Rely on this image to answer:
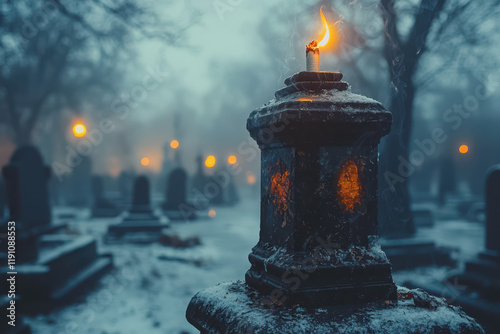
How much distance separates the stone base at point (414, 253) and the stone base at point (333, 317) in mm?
7205

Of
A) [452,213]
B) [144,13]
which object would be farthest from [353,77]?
[452,213]

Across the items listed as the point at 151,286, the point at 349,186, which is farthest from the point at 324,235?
the point at 151,286

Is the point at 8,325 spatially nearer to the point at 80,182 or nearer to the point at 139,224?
the point at 139,224

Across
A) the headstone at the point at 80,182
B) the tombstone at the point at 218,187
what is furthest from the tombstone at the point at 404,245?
the headstone at the point at 80,182

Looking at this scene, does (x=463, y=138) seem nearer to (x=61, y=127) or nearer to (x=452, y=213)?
(x=452, y=213)

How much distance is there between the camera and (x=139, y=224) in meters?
12.5

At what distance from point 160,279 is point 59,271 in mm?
1850

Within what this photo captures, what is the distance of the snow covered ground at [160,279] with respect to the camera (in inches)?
204

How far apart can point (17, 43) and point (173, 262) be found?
12.7m

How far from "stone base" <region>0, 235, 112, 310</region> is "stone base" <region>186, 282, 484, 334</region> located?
5.43 meters

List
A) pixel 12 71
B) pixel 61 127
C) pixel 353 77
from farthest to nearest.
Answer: pixel 61 127 → pixel 12 71 → pixel 353 77

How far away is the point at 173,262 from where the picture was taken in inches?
354

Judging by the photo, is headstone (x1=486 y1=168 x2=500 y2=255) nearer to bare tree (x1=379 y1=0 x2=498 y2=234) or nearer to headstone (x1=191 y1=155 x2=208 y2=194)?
bare tree (x1=379 y1=0 x2=498 y2=234)

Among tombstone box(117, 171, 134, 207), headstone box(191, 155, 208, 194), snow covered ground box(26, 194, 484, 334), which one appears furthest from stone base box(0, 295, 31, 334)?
headstone box(191, 155, 208, 194)
